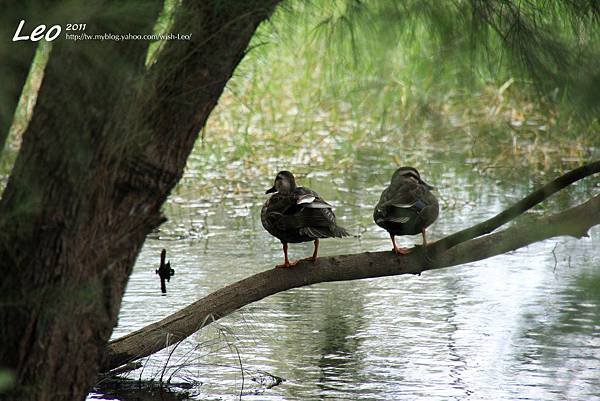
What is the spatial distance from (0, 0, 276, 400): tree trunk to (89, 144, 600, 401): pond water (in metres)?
1.21

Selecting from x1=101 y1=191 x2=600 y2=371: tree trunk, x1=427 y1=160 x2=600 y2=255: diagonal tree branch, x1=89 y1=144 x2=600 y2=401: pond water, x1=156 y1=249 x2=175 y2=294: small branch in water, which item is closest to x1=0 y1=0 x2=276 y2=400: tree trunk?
x1=427 y1=160 x2=600 y2=255: diagonal tree branch

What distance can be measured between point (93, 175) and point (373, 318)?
3476 millimetres

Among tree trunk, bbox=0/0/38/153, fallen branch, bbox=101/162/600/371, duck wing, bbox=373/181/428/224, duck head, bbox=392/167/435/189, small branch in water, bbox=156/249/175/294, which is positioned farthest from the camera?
small branch in water, bbox=156/249/175/294

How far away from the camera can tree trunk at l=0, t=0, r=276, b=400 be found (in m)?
2.74

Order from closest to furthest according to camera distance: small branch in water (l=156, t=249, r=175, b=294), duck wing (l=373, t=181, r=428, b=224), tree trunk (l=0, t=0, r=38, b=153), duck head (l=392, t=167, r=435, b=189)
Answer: tree trunk (l=0, t=0, r=38, b=153), duck wing (l=373, t=181, r=428, b=224), duck head (l=392, t=167, r=435, b=189), small branch in water (l=156, t=249, r=175, b=294)

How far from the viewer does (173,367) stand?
532 centimetres

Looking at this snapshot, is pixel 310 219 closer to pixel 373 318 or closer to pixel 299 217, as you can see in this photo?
pixel 299 217

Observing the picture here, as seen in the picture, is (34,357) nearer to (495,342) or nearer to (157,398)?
(157,398)

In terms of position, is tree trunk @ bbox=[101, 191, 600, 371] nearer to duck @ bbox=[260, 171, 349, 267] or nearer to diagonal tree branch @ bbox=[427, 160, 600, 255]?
duck @ bbox=[260, 171, 349, 267]

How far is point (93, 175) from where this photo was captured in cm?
285

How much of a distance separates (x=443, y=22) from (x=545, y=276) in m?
3.74

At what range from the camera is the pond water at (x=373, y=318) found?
5.00 meters

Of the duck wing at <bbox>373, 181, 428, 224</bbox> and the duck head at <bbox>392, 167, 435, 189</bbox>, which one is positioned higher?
the duck head at <bbox>392, 167, 435, 189</bbox>

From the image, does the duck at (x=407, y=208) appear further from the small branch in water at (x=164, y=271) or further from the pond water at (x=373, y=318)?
the small branch in water at (x=164, y=271)
